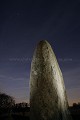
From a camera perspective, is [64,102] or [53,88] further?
[64,102]

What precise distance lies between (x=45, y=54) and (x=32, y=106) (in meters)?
2.47

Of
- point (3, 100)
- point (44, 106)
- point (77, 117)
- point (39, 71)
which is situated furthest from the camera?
point (3, 100)

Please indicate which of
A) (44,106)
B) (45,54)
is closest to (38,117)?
(44,106)

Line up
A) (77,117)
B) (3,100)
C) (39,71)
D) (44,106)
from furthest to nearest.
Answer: (3,100) → (77,117) → (39,71) → (44,106)

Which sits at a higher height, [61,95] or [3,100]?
[3,100]

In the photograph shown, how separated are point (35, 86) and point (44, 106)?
99 cm

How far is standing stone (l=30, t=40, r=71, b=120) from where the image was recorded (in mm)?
8859

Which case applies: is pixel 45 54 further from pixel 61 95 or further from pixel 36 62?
pixel 61 95

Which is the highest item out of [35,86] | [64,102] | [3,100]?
[3,100]

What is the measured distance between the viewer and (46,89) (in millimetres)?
9031

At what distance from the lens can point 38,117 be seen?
29.3 ft

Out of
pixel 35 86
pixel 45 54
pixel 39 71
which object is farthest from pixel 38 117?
pixel 45 54

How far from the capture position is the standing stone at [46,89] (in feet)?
29.1

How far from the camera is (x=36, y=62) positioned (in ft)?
32.0
